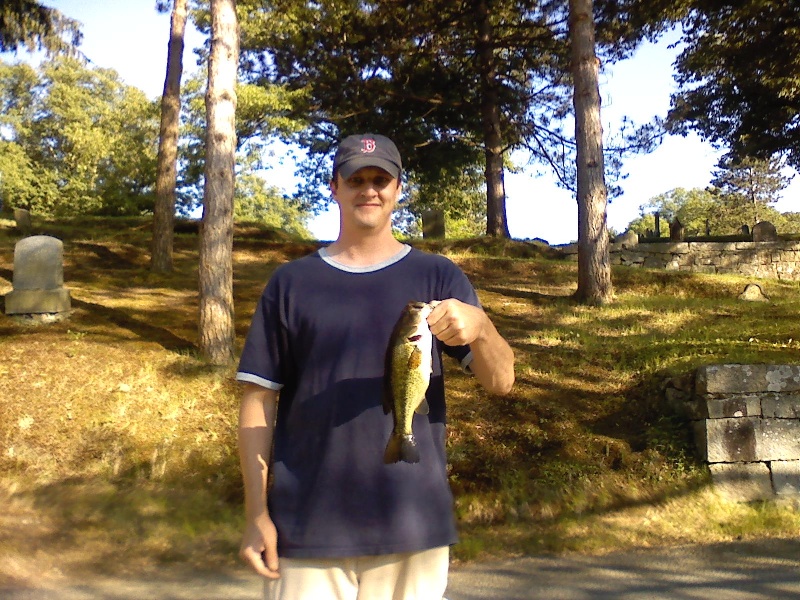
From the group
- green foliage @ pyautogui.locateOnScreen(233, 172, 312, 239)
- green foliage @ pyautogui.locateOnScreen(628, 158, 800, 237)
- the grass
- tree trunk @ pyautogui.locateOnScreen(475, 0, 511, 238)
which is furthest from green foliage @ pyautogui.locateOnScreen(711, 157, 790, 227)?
the grass

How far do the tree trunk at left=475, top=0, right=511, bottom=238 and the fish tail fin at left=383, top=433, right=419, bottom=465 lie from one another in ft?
61.8

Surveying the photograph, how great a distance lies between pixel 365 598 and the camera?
2.19 metres

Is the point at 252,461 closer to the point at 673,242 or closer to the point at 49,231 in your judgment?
the point at 673,242

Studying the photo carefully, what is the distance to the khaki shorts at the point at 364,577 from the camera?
216 cm

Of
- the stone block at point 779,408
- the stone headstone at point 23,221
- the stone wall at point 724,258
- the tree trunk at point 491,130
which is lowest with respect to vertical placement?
the stone block at point 779,408

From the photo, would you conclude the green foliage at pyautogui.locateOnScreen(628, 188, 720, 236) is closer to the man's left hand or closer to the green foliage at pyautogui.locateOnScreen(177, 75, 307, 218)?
the green foliage at pyautogui.locateOnScreen(177, 75, 307, 218)

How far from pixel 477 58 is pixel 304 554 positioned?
20028mm

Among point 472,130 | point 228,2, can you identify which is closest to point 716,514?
point 228,2

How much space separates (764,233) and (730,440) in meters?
13.7

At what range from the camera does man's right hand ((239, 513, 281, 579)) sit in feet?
7.11

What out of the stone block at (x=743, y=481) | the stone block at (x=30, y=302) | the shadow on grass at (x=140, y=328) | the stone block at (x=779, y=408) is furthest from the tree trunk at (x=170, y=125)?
the stone block at (x=779, y=408)

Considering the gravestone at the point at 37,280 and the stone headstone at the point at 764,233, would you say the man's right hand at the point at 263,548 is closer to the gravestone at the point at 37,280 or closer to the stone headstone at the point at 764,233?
the gravestone at the point at 37,280

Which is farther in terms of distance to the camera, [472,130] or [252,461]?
[472,130]

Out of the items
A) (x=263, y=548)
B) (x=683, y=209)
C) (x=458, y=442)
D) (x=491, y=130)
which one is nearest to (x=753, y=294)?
(x=458, y=442)
